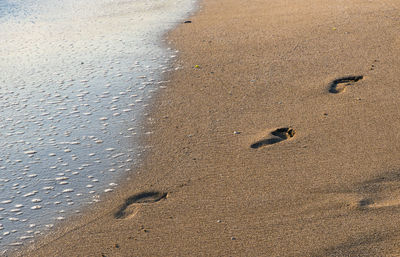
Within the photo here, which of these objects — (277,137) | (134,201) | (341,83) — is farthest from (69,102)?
(341,83)

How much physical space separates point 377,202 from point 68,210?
5.89 feet

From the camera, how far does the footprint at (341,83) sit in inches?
150

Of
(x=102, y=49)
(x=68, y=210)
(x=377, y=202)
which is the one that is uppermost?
(x=102, y=49)

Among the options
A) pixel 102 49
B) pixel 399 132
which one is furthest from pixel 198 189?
pixel 102 49

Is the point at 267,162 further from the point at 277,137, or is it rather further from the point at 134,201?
the point at 134,201

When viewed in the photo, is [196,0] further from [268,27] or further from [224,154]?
[224,154]

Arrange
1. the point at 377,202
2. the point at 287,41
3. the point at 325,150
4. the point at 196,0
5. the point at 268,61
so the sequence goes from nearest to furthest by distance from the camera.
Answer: the point at 377,202
the point at 325,150
the point at 268,61
the point at 287,41
the point at 196,0

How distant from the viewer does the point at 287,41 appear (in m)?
4.99

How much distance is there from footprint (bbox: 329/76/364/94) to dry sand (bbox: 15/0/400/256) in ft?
0.11

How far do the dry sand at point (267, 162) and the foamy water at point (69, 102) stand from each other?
0.22m

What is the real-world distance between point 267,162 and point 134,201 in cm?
90

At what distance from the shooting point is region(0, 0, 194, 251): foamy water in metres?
2.81

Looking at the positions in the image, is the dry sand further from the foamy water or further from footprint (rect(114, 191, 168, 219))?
the foamy water

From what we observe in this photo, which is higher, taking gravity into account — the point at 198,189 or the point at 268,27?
the point at 268,27
